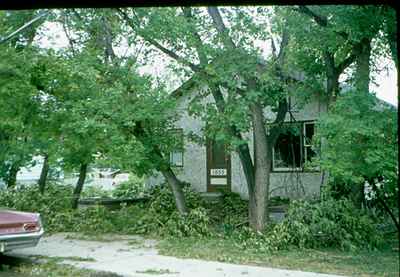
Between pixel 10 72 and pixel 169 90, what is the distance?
3484 millimetres

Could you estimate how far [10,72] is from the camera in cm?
1186

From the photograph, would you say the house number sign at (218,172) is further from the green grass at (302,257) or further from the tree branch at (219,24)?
the tree branch at (219,24)

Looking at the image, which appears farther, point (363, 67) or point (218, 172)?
point (218, 172)

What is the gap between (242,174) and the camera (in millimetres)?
17953

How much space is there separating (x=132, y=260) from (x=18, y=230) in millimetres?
2083

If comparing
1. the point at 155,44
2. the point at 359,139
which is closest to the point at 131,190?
the point at 155,44

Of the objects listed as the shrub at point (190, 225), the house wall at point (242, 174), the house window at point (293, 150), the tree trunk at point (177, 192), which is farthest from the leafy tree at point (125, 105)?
the house window at point (293, 150)

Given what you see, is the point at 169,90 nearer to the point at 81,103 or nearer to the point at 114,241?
the point at 81,103

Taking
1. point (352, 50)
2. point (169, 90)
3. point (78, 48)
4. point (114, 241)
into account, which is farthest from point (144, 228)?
point (352, 50)

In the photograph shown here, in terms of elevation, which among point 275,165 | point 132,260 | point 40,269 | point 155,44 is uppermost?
point 155,44

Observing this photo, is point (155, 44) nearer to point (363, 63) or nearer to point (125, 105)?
point (125, 105)

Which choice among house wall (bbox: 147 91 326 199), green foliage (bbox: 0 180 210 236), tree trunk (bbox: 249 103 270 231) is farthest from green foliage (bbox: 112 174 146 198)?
tree trunk (bbox: 249 103 270 231)

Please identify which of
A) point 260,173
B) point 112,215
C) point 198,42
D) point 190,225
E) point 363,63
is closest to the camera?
point 363,63

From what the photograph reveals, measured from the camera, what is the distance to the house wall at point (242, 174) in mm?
16422
